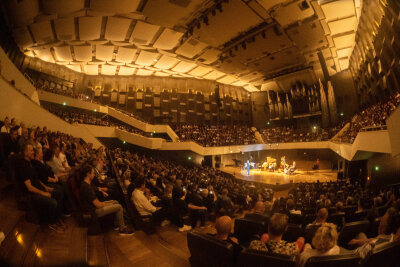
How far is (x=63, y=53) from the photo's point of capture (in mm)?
16234

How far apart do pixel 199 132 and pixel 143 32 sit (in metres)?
10.4

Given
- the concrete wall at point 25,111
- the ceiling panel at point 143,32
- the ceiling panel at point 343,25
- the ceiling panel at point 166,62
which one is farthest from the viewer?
the ceiling panel at point 166,62

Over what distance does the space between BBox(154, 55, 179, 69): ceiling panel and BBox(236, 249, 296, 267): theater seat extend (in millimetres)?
17184

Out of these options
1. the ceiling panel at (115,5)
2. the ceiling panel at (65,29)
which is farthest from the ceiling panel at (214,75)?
the ceiling panel at (65,29)

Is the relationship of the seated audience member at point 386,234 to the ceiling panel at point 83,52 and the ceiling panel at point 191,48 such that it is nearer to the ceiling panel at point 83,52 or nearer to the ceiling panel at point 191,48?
the ceiling panel at point 191,48

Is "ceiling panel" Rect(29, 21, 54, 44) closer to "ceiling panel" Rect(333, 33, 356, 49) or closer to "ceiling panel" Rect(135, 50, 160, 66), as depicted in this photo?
"ceiling panel" Rect(135, 50, 160, 66)

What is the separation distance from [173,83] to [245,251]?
76.1 ft

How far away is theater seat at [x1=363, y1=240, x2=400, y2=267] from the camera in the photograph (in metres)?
1.86

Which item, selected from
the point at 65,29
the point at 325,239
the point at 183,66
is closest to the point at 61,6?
the point at 65,29

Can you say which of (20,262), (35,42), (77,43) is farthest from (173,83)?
(20,262)

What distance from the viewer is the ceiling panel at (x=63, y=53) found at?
15344mm

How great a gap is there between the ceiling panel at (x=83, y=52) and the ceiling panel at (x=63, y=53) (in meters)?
0.46

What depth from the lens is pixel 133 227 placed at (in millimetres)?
3582

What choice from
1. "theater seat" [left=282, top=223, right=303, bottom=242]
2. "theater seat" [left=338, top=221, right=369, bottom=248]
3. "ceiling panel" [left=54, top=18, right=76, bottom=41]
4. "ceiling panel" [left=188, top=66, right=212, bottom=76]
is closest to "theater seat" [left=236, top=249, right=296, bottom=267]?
"theater seat" [left=282, top=223, right=303, bottom=242]
